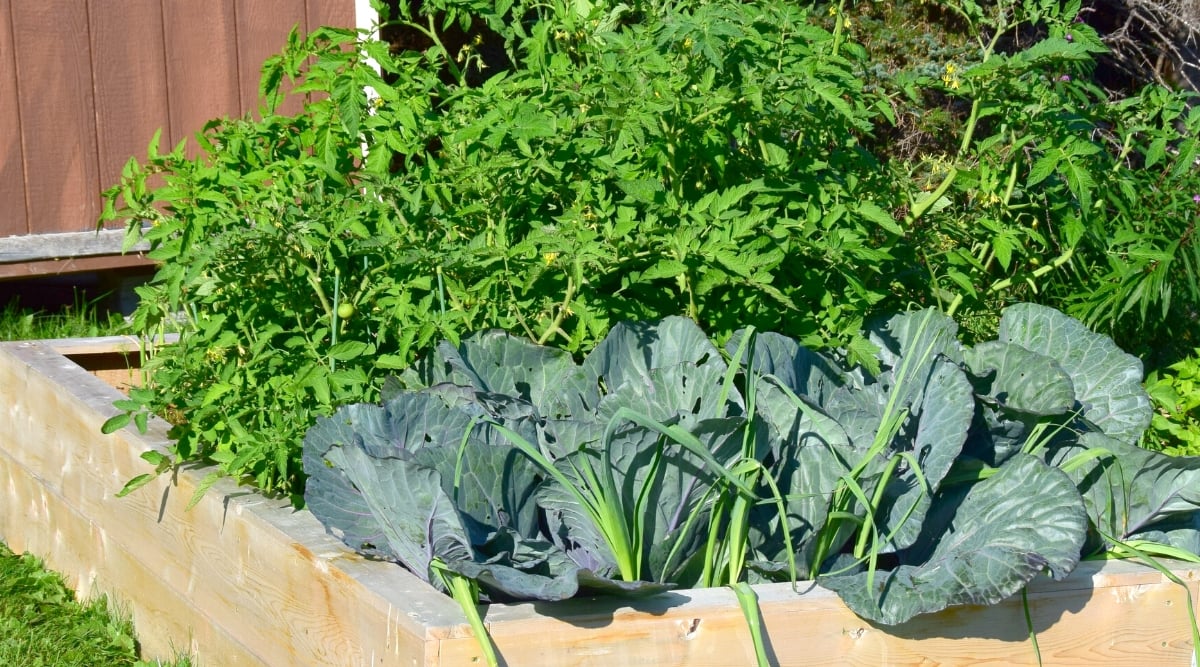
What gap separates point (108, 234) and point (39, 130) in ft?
1.63

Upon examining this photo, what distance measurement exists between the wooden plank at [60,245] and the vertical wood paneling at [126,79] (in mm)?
231

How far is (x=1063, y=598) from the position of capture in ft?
7.01

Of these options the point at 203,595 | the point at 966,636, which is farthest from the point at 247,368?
the point at 966,636

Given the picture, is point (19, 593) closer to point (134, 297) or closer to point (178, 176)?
point (178, 176)

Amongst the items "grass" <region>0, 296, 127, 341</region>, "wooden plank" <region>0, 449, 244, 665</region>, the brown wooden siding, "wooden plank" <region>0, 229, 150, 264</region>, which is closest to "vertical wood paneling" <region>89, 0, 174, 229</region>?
the brown wooden siding

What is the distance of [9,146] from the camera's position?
490 cm

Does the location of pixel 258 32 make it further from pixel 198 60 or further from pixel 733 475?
pixel 733 475

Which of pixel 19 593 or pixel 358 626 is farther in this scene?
pixel 19 593

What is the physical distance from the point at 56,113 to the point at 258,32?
899 millimetres

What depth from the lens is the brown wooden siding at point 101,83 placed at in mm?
4887

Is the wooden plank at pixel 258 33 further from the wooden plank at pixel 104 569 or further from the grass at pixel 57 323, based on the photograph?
the wooden plank at pixel 104 569

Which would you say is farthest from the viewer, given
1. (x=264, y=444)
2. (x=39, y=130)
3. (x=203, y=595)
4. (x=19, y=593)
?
(x=39, y=130)

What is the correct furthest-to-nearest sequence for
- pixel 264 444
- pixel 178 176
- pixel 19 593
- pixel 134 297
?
pixel 134 297 → pixel 19 593 → pixel 178 176 → pixel 264 444

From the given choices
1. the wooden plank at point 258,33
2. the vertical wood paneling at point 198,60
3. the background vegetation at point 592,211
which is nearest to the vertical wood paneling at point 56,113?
the vertical wood paneling at point 198,60
